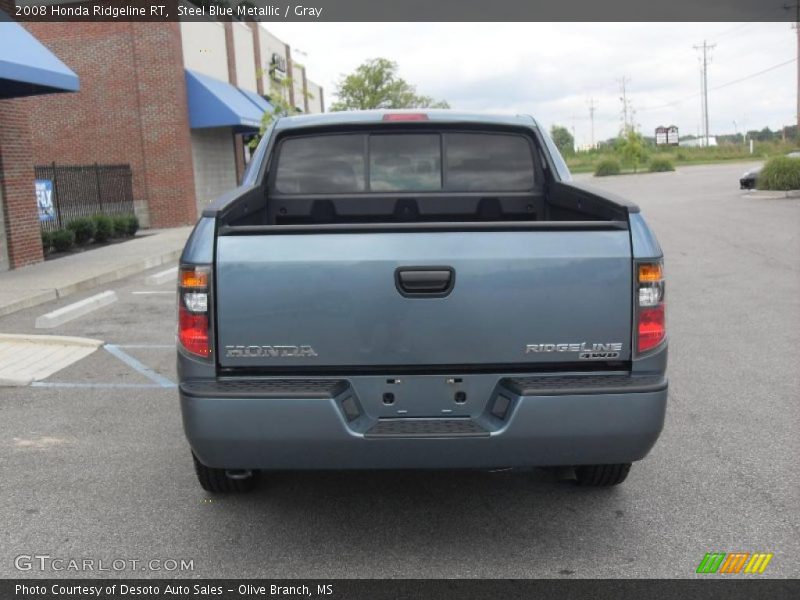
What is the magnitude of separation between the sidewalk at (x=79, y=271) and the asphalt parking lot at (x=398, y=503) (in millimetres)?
5065

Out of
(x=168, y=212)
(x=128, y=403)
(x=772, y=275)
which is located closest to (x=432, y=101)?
(x=168, y=212)

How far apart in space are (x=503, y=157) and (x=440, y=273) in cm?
195

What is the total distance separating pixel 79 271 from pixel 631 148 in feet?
222

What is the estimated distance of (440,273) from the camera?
3297 millimetres

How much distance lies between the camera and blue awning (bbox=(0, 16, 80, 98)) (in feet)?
38.0

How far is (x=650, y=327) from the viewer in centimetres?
339

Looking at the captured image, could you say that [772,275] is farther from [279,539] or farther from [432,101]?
[432,101]

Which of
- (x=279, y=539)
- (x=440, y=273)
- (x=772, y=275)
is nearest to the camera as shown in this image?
(x=440, y=273)

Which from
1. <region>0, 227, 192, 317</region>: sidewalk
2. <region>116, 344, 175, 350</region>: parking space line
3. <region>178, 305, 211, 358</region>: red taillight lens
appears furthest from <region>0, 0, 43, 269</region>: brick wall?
<region>178, 305, 211, 358</region>: red taillight lens

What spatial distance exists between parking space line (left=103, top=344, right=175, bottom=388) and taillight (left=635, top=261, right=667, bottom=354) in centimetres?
445

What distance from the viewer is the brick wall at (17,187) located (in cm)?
1412

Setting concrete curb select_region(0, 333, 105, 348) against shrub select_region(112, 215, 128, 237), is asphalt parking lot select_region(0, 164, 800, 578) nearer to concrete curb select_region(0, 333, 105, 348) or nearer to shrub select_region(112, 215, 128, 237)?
concrete curb select_region(0, 333, 105, 348)

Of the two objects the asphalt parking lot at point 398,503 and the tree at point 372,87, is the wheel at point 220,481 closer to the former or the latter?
the asphalt parking lot at point 398,503

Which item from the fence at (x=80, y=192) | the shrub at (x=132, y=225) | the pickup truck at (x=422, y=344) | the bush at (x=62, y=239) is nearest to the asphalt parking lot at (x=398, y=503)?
the pickup truck at (x=422, y=344)
